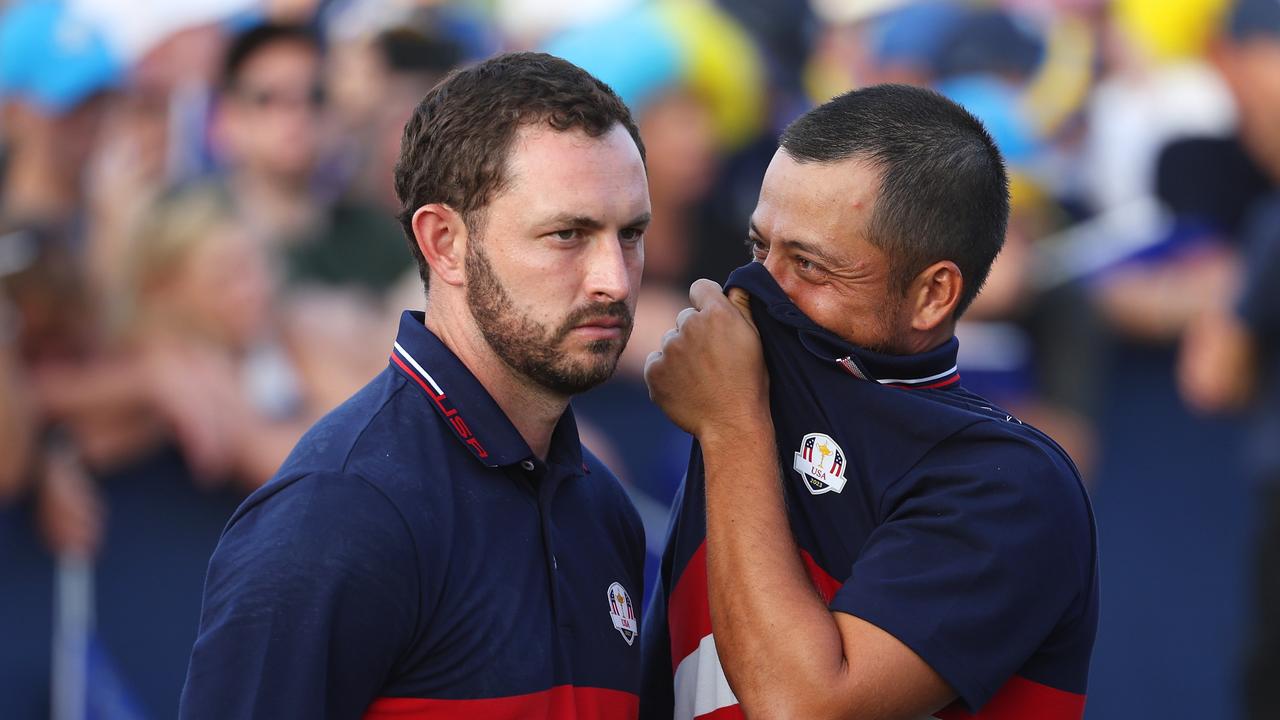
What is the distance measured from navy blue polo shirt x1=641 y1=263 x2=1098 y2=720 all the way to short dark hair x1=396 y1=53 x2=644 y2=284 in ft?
1.42

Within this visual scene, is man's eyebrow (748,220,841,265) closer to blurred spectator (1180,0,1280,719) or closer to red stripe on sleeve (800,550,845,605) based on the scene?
red stripe on sleeve (800,550,845,605)

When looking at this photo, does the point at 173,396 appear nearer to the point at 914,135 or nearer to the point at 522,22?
the point at 522,22

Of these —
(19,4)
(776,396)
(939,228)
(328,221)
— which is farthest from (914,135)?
(19,4)

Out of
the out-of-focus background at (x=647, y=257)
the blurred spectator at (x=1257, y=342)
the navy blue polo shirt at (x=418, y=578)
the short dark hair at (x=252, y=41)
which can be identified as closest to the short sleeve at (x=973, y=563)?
the navy blue polo shirt at (x=418, y=578)

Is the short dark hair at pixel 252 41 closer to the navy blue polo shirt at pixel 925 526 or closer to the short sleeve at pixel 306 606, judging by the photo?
the navy blue polo shirt at pixel 925 526

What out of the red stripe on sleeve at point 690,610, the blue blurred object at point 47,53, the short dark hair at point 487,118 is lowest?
the red stripe on sleeve at point 690,610

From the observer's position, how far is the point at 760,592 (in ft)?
7.38

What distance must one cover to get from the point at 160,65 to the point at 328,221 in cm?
92

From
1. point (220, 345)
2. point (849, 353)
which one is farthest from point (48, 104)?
point (849, 353)

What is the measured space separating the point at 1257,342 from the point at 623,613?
4.86 meters

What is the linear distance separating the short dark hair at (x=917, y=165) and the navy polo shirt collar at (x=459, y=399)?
677 mm

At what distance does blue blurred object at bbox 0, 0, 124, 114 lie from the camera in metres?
5.82

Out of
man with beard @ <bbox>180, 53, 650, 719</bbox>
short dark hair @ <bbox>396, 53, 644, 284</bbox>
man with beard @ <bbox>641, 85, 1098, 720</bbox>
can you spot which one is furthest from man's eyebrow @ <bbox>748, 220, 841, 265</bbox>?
short dark hair @ <bbox>396, 53, 644, 284</bbox>

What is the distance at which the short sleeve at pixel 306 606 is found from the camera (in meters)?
1.92
